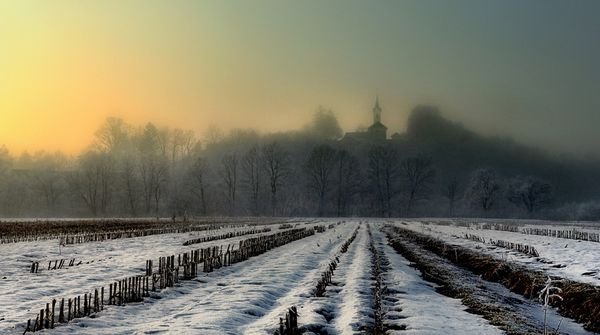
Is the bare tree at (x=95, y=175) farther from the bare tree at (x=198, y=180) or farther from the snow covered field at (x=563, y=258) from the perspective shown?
the snow covered field at (x=563, y=258)

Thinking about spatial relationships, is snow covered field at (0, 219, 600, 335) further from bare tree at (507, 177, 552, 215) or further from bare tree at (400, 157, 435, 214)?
bare tree at (507, 177, 552, 215)

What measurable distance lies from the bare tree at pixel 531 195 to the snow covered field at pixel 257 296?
10739cm

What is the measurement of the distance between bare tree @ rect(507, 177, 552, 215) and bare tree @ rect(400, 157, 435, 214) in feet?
72.8

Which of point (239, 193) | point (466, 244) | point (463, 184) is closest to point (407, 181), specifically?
point (463, 184)

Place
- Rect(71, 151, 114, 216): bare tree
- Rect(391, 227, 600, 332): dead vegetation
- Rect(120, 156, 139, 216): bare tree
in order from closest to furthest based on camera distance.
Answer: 1. Rect(391, 227, 600, 332): dead vegetation
2. Rect(71, 151, 114, 216): bare tree
3. Rect(120, 156, 139, 216): bare tree

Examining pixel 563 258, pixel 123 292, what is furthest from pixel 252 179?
pixel 123 292

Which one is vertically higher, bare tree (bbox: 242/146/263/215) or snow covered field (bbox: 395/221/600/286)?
bare tree (bbox: 242/146/263/215)

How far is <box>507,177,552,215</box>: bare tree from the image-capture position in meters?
125

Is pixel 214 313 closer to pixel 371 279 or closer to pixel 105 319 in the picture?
pixel 105 319

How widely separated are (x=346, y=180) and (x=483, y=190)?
35525 millimetres

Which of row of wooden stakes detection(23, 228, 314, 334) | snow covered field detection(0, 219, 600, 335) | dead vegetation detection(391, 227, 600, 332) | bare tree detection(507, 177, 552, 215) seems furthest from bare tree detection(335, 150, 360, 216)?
row of wooden stakes detection(23, 228, 314, 334)

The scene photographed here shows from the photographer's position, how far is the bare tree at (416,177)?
414ft

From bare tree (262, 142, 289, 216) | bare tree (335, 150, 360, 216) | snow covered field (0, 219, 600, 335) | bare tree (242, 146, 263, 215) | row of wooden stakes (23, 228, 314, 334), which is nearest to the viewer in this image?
row of wooden stakes (23, 228, 314, 334)

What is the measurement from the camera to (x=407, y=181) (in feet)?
470
